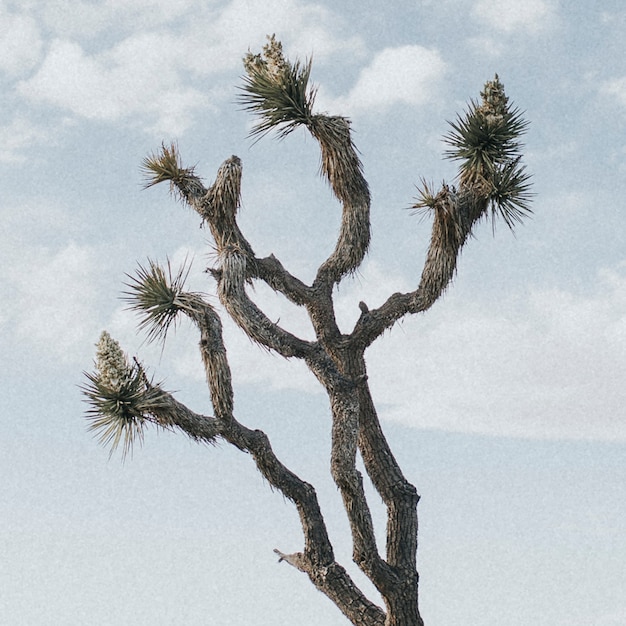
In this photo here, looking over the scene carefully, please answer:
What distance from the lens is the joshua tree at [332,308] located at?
9.63 m

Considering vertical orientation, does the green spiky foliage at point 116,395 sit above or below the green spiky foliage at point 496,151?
below

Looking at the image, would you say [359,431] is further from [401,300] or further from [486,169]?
[486,169]

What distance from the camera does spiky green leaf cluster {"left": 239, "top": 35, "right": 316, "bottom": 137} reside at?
33.7 ft

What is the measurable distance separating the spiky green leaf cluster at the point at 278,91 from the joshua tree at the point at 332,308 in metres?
0.01

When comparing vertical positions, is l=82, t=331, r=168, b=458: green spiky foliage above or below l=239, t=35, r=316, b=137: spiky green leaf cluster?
below

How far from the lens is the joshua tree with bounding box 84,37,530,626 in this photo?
9.63 meters

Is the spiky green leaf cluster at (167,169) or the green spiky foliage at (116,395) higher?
the spiky green leaf cluster at (167,169)

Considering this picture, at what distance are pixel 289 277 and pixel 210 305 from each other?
1.21m

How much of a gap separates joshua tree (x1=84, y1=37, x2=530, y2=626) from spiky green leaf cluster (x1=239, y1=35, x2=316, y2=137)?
0.04 ft

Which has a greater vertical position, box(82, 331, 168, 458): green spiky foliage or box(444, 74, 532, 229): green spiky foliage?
box(444, 74, 532, 229): green spiky foliage

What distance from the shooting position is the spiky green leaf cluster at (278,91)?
10.3 m

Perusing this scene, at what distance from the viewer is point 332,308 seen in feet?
35.3

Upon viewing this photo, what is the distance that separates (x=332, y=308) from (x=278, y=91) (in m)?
2.12

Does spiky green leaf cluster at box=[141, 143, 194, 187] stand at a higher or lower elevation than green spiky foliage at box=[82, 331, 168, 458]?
higher
